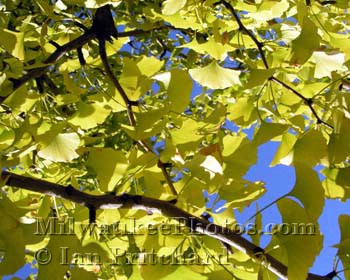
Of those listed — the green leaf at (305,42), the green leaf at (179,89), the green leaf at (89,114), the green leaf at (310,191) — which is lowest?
the green leaf at (310,191)

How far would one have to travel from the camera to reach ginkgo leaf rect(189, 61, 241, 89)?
0.79 m

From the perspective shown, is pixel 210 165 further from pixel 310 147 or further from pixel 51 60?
pixel 51 60

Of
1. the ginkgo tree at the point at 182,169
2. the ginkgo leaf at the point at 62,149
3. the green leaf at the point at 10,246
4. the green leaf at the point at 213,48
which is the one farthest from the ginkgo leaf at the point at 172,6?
the green leaf at the point at 10,246

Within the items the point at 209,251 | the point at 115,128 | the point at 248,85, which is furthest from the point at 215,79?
the point at 115,128

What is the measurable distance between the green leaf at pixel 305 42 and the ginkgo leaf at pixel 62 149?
12.6 inches

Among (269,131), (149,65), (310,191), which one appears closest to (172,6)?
(149,65)

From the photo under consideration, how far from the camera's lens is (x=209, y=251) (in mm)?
669

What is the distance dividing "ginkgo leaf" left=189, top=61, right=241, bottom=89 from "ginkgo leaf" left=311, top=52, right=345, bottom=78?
0.39 feet

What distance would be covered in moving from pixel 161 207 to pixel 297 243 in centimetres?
15

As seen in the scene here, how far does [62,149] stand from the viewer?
2.42ft

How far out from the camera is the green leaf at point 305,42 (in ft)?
2.08

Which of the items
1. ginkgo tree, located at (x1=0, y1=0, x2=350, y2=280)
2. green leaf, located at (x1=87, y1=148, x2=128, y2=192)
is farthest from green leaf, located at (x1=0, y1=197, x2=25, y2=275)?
green leaf, located at (x1=87, y1=148, x2=128, y2=192)

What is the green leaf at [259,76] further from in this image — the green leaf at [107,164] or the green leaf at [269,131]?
the green leaf at [107,164]

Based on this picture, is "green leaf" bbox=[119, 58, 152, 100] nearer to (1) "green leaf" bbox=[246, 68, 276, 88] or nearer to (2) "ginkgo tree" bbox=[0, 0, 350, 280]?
(2) "ginkgo tree" bbox=[0, 0, 350, 280]
